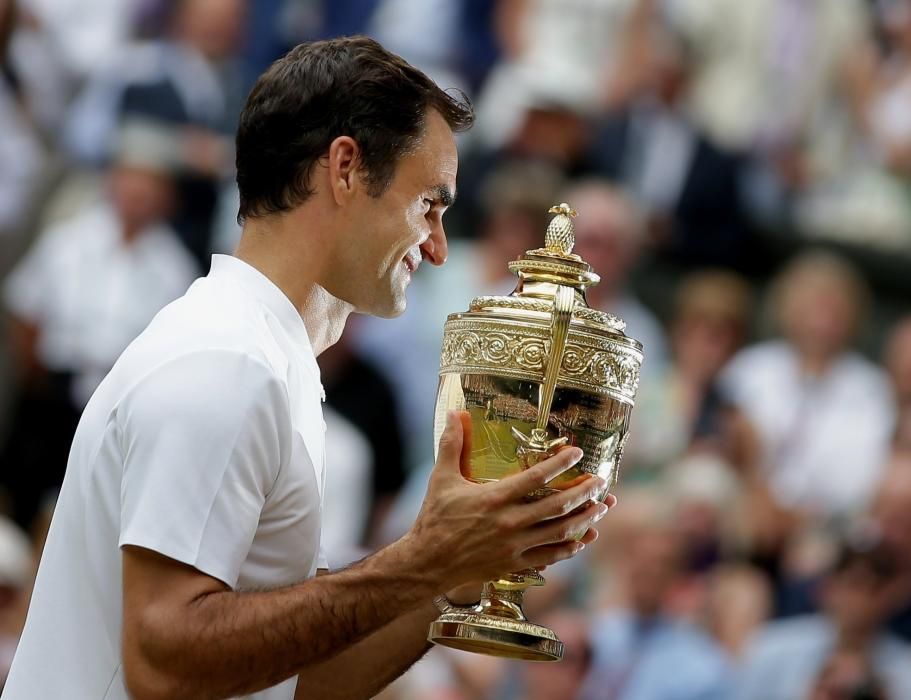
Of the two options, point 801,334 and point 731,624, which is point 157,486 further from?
point 801,334

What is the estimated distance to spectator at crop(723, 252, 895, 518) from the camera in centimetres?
708

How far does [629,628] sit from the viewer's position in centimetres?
654

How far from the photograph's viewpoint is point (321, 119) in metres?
2.36

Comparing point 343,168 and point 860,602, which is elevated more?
point 860,602

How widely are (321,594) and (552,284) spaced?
2.20 ft

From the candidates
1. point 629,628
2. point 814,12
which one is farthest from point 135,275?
point 814,12

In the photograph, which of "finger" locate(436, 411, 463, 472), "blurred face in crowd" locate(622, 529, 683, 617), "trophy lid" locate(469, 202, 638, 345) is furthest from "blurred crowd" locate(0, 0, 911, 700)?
"finger" locate(436, 411, 463, 472)

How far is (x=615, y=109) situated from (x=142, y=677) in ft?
20.9

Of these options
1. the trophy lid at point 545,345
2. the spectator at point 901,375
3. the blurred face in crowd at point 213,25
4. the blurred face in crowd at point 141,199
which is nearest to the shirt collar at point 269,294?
the trophy lid at point 545,345

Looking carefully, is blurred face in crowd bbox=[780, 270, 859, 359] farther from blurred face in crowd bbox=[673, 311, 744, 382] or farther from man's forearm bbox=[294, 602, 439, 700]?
man's forearm bbox=[294, 602, 439, 700]

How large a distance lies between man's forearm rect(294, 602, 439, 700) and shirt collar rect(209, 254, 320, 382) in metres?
0.46

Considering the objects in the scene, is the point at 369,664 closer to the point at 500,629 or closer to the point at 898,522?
the point at 500,629

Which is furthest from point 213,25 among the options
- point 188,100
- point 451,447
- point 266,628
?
point 266,628

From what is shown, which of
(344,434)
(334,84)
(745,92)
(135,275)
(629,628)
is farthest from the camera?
(745,92)
